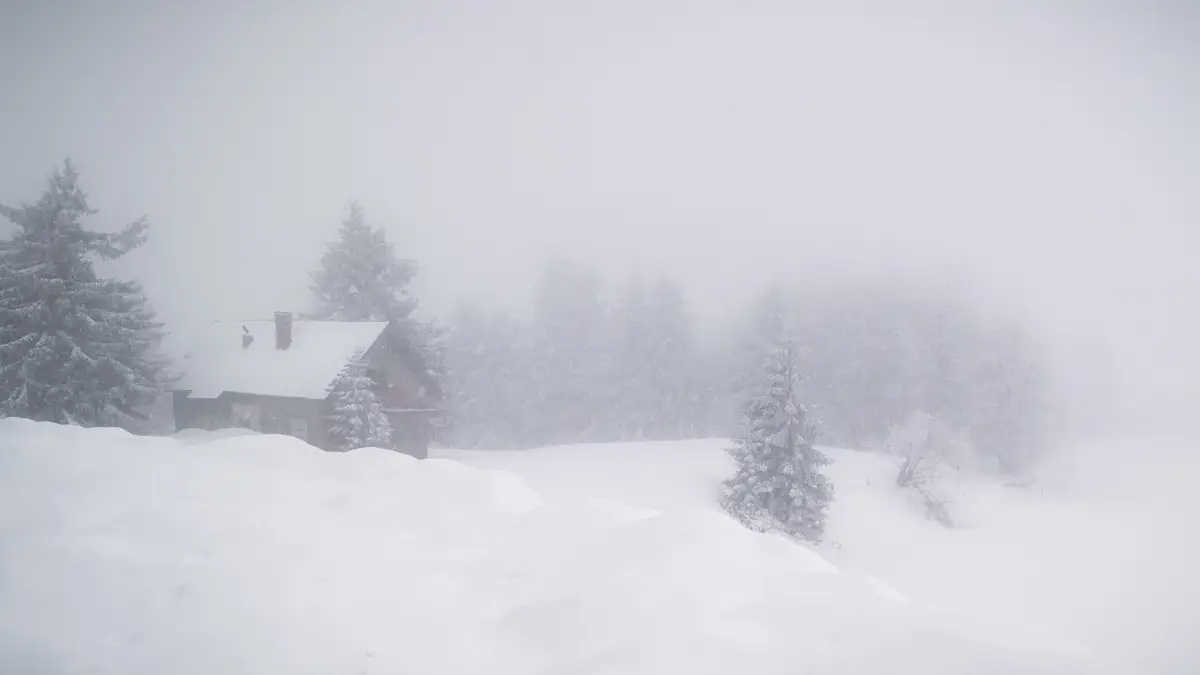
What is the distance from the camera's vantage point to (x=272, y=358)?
2922 cm

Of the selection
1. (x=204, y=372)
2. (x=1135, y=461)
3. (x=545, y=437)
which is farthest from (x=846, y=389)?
(x=204, y=372)

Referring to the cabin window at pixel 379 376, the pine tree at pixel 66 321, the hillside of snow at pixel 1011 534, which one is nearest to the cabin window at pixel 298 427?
the cabin window at pixel 379 376

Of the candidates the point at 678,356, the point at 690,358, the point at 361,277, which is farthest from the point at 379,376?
the point at 690,358

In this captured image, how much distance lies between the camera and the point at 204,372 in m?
30.4

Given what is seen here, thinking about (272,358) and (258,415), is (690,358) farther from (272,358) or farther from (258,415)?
(258,415)

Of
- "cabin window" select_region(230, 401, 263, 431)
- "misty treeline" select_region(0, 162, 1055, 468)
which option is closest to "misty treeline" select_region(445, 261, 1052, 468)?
"misty treeline" select_region(0, 162, 1055, 468)

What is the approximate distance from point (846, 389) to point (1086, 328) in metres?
27.9

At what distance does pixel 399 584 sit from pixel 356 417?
1980 cm

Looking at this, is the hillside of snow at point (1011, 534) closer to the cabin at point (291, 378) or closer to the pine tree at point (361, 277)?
the cabin at point (291, 378)

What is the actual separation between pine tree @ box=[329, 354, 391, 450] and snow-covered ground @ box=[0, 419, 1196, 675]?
14410 mm

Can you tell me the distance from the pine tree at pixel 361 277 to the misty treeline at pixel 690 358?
6.64m

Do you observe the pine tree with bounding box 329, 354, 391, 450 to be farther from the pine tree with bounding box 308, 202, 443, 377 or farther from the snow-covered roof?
the pine tree with bounding box 308, 202, 443, 377

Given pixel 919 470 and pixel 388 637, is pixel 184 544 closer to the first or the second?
pixel 388 637

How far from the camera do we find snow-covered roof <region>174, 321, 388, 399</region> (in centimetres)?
2739
